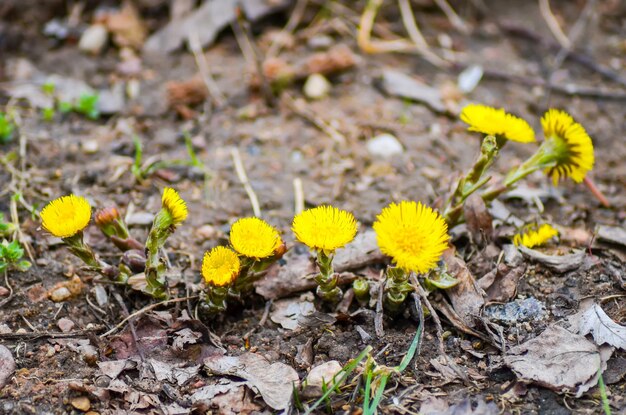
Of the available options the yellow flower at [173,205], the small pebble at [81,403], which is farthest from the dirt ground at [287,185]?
the yellow flower at [173,205]

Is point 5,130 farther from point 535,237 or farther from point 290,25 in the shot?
point 535,237

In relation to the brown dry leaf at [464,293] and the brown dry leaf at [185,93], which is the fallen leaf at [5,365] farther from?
the brown dry leaf at [185,93]

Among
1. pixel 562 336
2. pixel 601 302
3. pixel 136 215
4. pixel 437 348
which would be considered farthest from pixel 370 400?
pixel 136 215

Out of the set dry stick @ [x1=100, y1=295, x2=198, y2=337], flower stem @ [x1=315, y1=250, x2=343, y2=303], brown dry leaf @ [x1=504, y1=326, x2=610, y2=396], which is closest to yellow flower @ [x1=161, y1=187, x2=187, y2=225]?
dry stick @ [x1=100, y1=295, x2=198, y2=337]

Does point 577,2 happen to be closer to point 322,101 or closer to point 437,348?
point 322,101

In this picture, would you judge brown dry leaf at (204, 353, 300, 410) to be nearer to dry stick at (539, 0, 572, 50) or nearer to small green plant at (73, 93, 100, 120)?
small green plant at (73, 93, 100, 120)

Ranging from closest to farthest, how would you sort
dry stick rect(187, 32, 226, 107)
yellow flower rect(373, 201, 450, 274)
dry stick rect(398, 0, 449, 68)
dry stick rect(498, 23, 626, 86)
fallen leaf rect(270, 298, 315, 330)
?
1. yellow flower rect(373, 201, 450, 274)
2. fallen leaf rect(270, 298, 315, 330)
3. dry stick rect(187, 32, 226, 107)
4. dry stick rect(498, 23, 626, 86)
5. dry stick rect(398, 0, 449, 68)

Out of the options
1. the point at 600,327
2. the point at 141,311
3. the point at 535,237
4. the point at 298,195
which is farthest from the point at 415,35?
the point at 141,311
